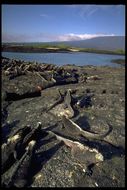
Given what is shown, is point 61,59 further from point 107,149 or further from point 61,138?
point 107,149

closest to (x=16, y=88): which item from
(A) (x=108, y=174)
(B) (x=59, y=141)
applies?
(B) (x=59, y=141)

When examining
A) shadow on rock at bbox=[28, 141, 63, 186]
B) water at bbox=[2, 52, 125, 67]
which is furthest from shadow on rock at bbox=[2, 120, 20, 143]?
water at bbox=[2, 52, 125, 67]

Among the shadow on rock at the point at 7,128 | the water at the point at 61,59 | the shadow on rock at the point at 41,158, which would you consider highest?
the water at the point at 61,59

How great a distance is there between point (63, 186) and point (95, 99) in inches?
243

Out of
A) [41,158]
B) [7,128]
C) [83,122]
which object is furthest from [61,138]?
[7,128]

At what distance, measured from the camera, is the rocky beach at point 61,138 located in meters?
5.45

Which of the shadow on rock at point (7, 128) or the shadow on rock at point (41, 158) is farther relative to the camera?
the shadow on rock at point (7, 128)

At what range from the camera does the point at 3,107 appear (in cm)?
986

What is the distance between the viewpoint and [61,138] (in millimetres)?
6859

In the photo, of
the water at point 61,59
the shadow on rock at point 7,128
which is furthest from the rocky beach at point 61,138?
the water at point 61,59

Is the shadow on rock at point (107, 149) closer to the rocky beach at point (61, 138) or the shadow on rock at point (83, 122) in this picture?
the rocky beach at point (61, 138)

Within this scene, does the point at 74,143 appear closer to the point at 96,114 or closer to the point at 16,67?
the point at 96,114

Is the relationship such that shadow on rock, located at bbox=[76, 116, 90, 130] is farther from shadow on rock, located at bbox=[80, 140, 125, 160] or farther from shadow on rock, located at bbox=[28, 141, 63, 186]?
shadow on rock, located at bbox=[28, 141, 63, 186]

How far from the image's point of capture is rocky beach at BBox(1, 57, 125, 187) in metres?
5.45
